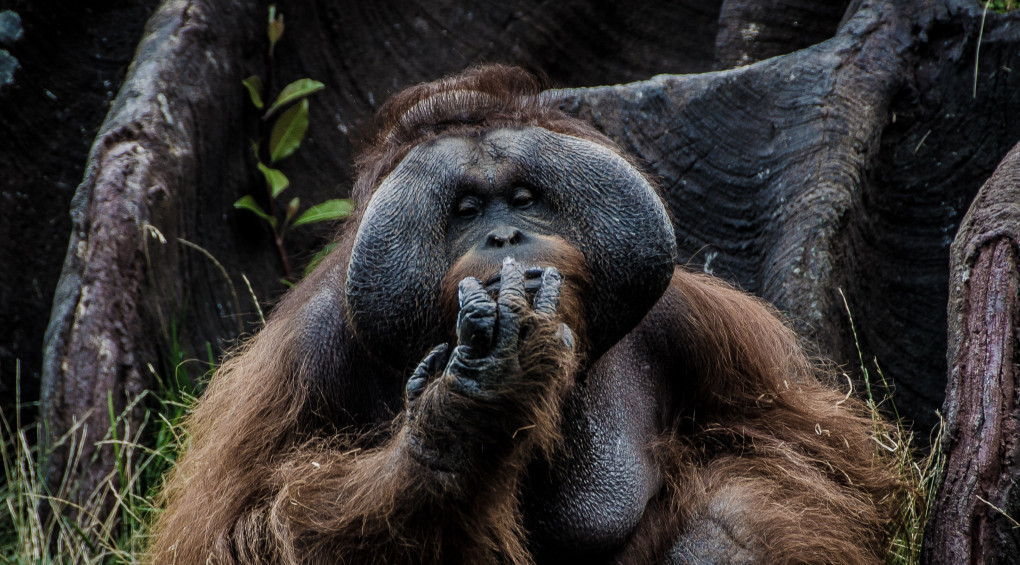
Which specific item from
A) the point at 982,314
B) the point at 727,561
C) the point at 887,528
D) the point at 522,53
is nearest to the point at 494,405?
the point at 727,561

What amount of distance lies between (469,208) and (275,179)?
75.8 inches

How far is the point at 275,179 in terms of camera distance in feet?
12.8

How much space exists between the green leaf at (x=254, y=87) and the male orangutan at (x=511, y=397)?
1.48 meters

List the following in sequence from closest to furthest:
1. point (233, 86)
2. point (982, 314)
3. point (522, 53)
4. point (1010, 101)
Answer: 1. point (982, 314)
2. point (1010, 101)
3. point (233, 86)
4. point (522, 53)

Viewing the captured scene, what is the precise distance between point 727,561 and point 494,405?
0.79 meters

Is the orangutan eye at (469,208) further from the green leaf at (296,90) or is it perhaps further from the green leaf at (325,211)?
the green leaf at (296,90)

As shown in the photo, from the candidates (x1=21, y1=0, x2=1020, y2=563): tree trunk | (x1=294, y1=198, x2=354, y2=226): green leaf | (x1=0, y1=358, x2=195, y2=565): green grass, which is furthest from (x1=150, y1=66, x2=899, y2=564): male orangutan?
(x1=294, y1=198, x2=354, y2=226): green leaf

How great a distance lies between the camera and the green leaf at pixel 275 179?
3.88 m

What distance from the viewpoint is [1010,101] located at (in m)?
3.26

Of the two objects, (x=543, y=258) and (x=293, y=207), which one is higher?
(x=543, y=258)

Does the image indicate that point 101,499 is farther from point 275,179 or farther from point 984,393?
point 984,393

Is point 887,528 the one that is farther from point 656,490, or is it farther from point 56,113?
point 56,113

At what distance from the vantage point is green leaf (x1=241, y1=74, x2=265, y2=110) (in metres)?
3.94

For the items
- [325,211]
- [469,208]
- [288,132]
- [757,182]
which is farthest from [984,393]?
[288,132]
